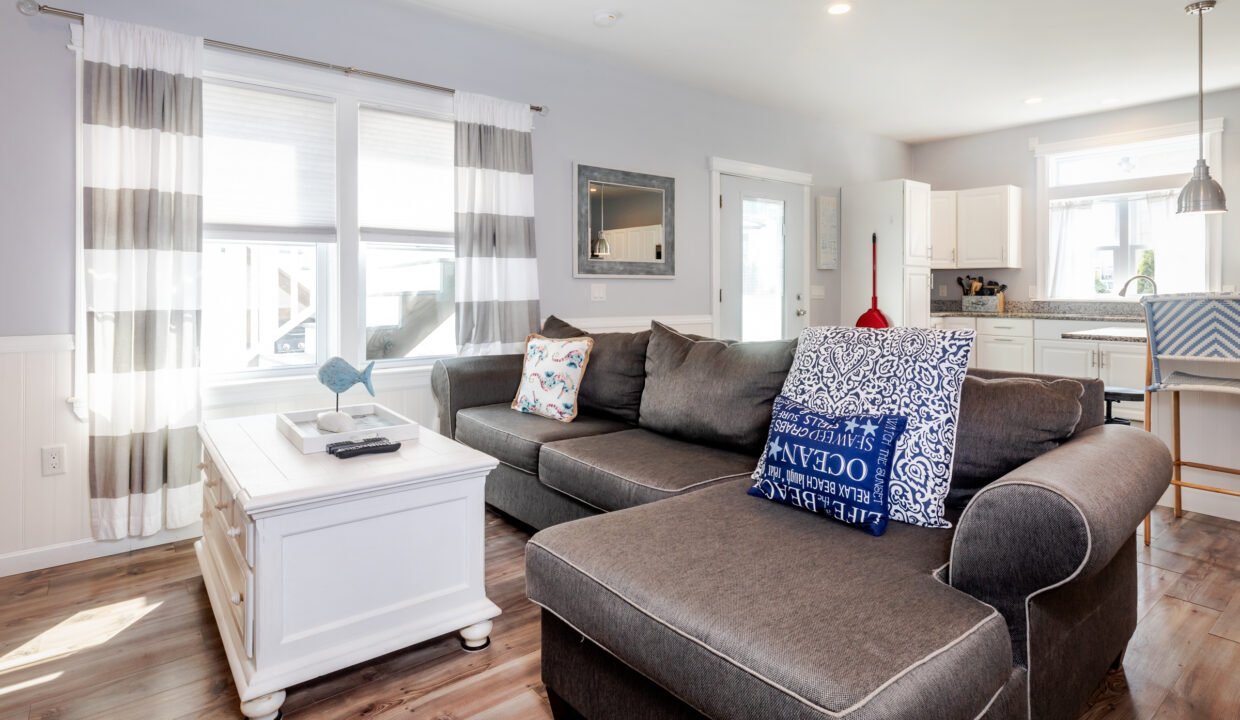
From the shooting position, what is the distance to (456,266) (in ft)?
11.9

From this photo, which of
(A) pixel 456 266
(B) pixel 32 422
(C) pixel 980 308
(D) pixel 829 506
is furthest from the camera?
(C) pixel 980 308

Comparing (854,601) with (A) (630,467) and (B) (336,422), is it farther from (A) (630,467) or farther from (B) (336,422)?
(B) (336,422)

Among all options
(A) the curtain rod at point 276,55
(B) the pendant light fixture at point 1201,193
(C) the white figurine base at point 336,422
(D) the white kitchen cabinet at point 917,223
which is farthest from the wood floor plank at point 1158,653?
(D) the white kitchen cabinet at point 917,223

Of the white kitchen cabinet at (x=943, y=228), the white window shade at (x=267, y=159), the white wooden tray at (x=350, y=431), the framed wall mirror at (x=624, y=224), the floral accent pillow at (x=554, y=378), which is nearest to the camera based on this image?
the white wooden tray at (x=350, y=431)

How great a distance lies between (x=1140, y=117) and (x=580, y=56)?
4548 millimetres

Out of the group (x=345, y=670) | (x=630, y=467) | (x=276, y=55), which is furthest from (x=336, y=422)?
(x=276, y=55)

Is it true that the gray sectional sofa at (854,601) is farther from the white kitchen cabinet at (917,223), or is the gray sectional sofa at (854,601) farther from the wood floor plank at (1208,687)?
the white kitchen cabinet at (917,223)

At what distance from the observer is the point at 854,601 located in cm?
126

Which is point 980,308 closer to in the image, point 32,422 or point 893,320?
point 893,320

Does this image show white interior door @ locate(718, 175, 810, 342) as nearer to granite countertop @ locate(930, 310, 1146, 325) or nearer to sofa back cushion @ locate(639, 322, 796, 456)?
granite countertop @ locate(930, 310, 1146, 325)

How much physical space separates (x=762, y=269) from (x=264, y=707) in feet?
14.7

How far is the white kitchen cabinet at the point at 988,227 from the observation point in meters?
5.95

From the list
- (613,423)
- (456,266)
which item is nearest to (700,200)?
(456,266)

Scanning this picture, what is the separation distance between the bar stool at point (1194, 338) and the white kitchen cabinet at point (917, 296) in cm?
272
